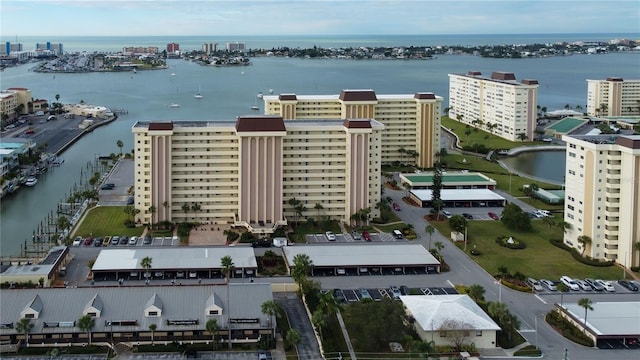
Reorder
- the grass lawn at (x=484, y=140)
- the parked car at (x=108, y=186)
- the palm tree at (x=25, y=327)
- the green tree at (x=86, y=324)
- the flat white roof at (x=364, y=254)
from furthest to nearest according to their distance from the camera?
the grass lawn at (x=484, y=140) < the parked car at (x=108, y=186) < the flat white roof at (x=364, y=254) < the green tree at (x=86, y=324) < the palm tree at (x=25, y=327)

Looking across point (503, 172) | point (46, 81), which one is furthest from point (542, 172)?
point (46, 81)

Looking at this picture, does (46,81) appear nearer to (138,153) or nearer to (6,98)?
(6,98)

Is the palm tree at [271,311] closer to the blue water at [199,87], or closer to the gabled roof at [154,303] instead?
the gabled roof at [154,303]

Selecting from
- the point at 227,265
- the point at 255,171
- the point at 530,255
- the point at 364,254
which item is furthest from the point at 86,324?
the point at 530,255

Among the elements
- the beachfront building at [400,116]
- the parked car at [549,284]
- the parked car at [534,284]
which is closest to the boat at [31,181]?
the beachfront building at [400,116]

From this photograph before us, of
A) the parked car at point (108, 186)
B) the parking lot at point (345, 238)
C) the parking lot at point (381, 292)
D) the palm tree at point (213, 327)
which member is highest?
the parked car at point (108, 186)

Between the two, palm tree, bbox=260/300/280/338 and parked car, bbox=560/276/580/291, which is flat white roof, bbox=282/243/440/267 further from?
palm tree, bbox=260/300/280/338
